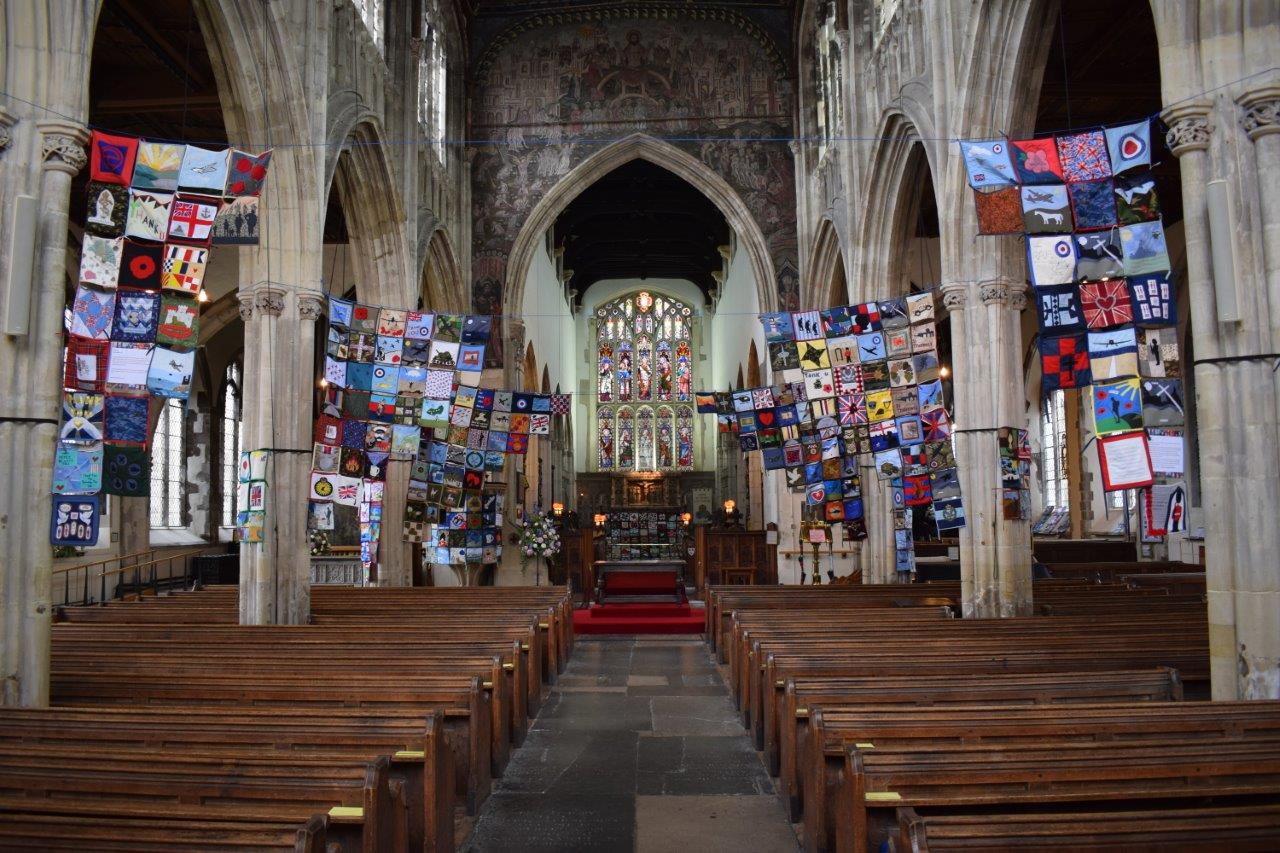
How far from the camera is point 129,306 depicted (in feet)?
24.3

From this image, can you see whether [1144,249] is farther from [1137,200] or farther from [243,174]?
[243,174]

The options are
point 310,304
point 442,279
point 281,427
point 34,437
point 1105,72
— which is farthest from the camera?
point 442,279

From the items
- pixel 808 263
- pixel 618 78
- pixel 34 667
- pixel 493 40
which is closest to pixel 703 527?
pixel 808 263

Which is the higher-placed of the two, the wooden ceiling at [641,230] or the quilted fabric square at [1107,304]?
the wooden ceiling at [641,230]

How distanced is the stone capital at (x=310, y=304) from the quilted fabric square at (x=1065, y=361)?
7892mm

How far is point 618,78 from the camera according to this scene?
74.3 ft

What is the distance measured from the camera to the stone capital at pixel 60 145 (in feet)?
21.7

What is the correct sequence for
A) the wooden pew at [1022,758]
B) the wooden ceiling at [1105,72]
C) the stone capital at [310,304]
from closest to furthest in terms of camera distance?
the wooden pew at [1022,758], the stone capital at [310,304], the wooden ceiling at [1105,72]

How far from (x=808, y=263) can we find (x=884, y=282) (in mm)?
5040

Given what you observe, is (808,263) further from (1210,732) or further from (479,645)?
(1210,732)

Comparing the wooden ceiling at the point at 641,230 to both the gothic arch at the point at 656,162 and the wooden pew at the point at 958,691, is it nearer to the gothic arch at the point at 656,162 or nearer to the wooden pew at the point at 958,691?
the gothic arch at the point at 656,162

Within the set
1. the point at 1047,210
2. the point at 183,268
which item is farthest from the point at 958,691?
the point at 183,268

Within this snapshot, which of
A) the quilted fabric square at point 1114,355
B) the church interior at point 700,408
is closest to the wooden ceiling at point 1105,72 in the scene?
the church interior at point 700,408

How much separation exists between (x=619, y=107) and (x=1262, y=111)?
17.5 metres
